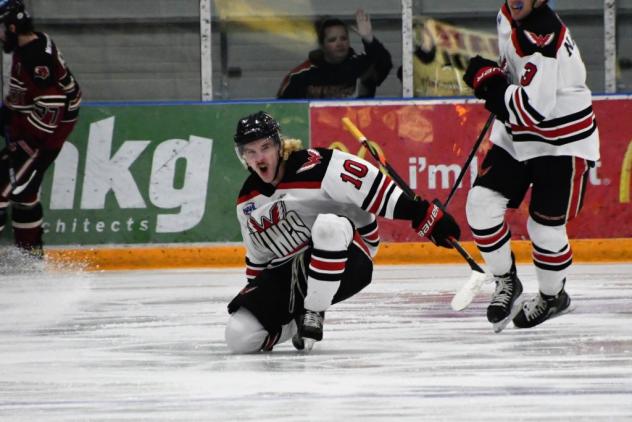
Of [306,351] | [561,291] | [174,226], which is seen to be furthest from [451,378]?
[174,226]

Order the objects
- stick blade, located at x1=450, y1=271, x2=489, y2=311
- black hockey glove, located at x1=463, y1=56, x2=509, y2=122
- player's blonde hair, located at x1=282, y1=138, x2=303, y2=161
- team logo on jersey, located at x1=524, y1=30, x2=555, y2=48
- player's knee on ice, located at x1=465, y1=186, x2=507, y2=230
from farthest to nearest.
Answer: stick blade, located at x1=450, y1=271, x2=489, y2=311, player's knee on ice, located at x1=465, y1=186, x2=507, y2=230, black hockey glove, located at x1=463, y1=56, x2=509, y2=122, team logo on jersey, located at x1=524, y1=30, x2=555, y2=48, player's blonde hair, located at x1=282, y1=138, x2=303, y2=161

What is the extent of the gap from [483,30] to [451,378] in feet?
14.1

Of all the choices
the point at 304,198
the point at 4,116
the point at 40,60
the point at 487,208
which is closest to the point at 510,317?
the point at 487,208

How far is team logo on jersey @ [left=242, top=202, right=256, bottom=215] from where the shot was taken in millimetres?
4406

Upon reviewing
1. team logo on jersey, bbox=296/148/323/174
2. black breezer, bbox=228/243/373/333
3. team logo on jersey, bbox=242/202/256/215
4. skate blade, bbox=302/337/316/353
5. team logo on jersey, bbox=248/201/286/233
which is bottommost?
skate blade, bbox=302/337/316/353

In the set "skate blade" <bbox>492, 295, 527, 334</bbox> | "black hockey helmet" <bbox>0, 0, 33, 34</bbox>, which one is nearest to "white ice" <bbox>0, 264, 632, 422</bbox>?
"skate blade" <bbox>492, 295, 527, 334</bbox>

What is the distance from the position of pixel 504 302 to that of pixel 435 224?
1.83ft

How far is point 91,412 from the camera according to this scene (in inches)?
133

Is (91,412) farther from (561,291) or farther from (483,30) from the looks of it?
(483,30)

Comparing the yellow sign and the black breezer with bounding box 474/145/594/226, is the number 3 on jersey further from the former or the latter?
→ the yellow sign

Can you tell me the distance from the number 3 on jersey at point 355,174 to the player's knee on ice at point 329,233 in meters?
0.11

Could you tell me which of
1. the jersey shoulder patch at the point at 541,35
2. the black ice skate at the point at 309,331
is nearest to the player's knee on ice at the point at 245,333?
the black ice skate at the point at 309,331

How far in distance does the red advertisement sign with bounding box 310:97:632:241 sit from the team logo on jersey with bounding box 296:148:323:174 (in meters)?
3.25

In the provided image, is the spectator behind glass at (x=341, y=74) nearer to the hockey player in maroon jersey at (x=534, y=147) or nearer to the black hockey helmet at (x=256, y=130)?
the hockey player in maroon jersey at (x=534, y=147)
